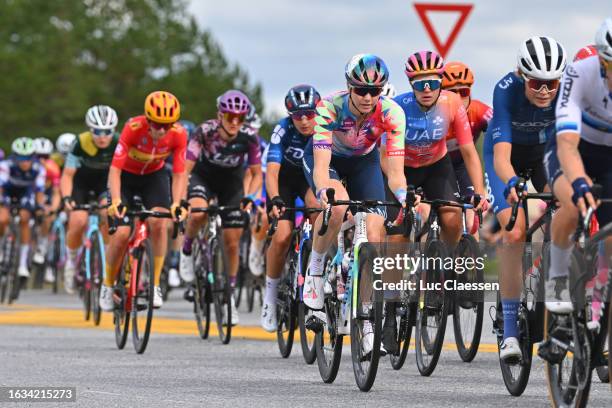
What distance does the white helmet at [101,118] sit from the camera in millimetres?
17234

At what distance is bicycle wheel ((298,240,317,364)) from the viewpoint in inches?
461

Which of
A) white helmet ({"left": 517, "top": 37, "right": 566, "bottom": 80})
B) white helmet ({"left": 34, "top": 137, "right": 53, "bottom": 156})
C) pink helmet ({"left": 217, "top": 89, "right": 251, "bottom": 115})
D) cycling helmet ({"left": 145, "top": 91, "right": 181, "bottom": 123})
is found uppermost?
white helmet ({"left": 34, "top": 137, "right": 53, "bottom": 156})

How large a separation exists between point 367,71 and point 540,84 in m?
1.12

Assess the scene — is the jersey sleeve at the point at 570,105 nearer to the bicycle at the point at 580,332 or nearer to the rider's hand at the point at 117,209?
the bicycle at the point at 580,332

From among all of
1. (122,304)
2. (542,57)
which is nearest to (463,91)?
(122,304)

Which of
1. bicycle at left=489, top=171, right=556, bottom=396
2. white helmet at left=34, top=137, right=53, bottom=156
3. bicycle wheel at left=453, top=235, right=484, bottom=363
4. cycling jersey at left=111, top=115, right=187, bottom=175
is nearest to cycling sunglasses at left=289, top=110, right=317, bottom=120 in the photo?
cycling jersey at left=111, top=115, right=187, bottom=175

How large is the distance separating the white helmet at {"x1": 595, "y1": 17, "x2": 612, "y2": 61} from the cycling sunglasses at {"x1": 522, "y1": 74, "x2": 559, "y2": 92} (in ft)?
7.13

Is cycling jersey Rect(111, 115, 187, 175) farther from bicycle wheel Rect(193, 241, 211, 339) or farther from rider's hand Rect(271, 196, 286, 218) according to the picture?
rider's hand Rect(271, 196, 286, 218)

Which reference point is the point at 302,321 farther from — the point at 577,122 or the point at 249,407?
the point at 577,122

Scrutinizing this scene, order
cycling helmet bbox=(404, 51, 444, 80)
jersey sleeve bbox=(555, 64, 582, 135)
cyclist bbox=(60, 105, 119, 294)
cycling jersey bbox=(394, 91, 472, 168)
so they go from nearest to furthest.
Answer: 1. jersey sleeve bbox=(555, 64, 582, 135)
2. cycling helmet bbox=(404, 51, 444, 80)
3. cycling jersey bbox=(394, 91, 472, 168)
4. cyclist bbox=(60, 105, 119, 294)

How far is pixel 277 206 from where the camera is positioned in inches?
487

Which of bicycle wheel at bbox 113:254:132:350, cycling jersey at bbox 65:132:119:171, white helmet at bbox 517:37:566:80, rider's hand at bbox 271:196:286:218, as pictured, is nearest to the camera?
white helmet at bbox 517:37:566:80

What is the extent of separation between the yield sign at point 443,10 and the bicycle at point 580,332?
25.8 feet

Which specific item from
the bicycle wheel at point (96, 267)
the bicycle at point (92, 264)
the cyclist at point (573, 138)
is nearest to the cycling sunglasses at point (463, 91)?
the bicycle at point (92, 264)
